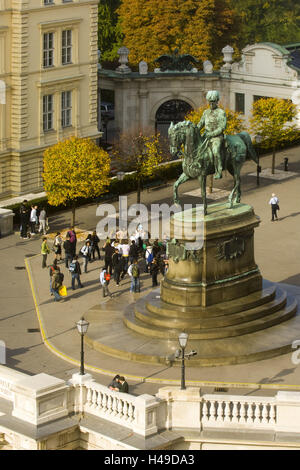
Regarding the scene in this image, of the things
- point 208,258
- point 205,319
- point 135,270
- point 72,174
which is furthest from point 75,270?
point 72,174

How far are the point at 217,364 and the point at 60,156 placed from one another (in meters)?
20.2

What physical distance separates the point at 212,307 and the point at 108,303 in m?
5.74

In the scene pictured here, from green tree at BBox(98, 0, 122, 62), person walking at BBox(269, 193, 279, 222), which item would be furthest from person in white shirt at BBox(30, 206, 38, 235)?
green tree at BBox(98, 0, 122, 62)

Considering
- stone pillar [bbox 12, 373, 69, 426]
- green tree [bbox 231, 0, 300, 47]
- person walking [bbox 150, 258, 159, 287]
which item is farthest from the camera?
green tree [bbox 231, 0, 300, 47]

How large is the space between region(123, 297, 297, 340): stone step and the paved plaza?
4.63 feet

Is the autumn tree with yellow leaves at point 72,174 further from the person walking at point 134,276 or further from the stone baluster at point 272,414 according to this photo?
the stone baluster at point 272,414

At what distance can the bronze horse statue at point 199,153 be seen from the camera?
43.7 meters

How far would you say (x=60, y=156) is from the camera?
60.2 metres

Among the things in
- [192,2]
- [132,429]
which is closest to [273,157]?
[192,2]

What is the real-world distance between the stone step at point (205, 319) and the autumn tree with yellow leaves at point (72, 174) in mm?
15089

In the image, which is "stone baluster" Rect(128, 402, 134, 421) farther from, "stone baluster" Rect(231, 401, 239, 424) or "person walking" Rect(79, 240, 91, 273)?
"person walking" Rect(79, 240, 91, 273)

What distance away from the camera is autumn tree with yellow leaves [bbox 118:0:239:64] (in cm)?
8750

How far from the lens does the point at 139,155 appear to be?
6519cm
